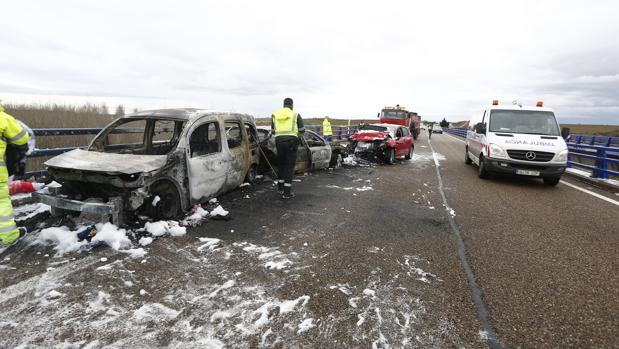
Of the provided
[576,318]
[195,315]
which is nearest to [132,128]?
[195,315]

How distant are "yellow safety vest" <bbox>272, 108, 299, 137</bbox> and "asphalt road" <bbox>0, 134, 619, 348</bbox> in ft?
5.92

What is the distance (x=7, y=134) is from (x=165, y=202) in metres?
1.89

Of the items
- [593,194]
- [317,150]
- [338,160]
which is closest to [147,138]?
[317,150]

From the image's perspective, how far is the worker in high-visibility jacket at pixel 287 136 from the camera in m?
6.53

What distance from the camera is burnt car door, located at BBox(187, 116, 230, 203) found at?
16.5 ft

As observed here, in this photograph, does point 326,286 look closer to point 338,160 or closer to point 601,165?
point 338,160

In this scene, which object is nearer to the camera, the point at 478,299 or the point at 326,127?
the point at 478,299

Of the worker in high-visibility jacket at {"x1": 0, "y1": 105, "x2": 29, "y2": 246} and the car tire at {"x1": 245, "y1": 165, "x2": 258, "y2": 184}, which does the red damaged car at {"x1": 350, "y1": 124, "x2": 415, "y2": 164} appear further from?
the worker in high-visibility jacket at {"x1": 0, "y1": 105, "x2": 29, "y2": 246}

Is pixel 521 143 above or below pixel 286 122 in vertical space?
below

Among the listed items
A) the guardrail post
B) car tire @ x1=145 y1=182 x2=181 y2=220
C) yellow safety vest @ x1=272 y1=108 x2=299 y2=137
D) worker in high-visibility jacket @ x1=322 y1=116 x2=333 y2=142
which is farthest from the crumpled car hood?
car tire @ x1=145 y1=182 x2=181 y2=220

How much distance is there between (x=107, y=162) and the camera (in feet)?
14.4

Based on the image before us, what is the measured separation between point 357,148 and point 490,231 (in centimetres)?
754

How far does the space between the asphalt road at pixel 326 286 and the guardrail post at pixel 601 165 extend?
17.1 feet

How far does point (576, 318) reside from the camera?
112 inches
